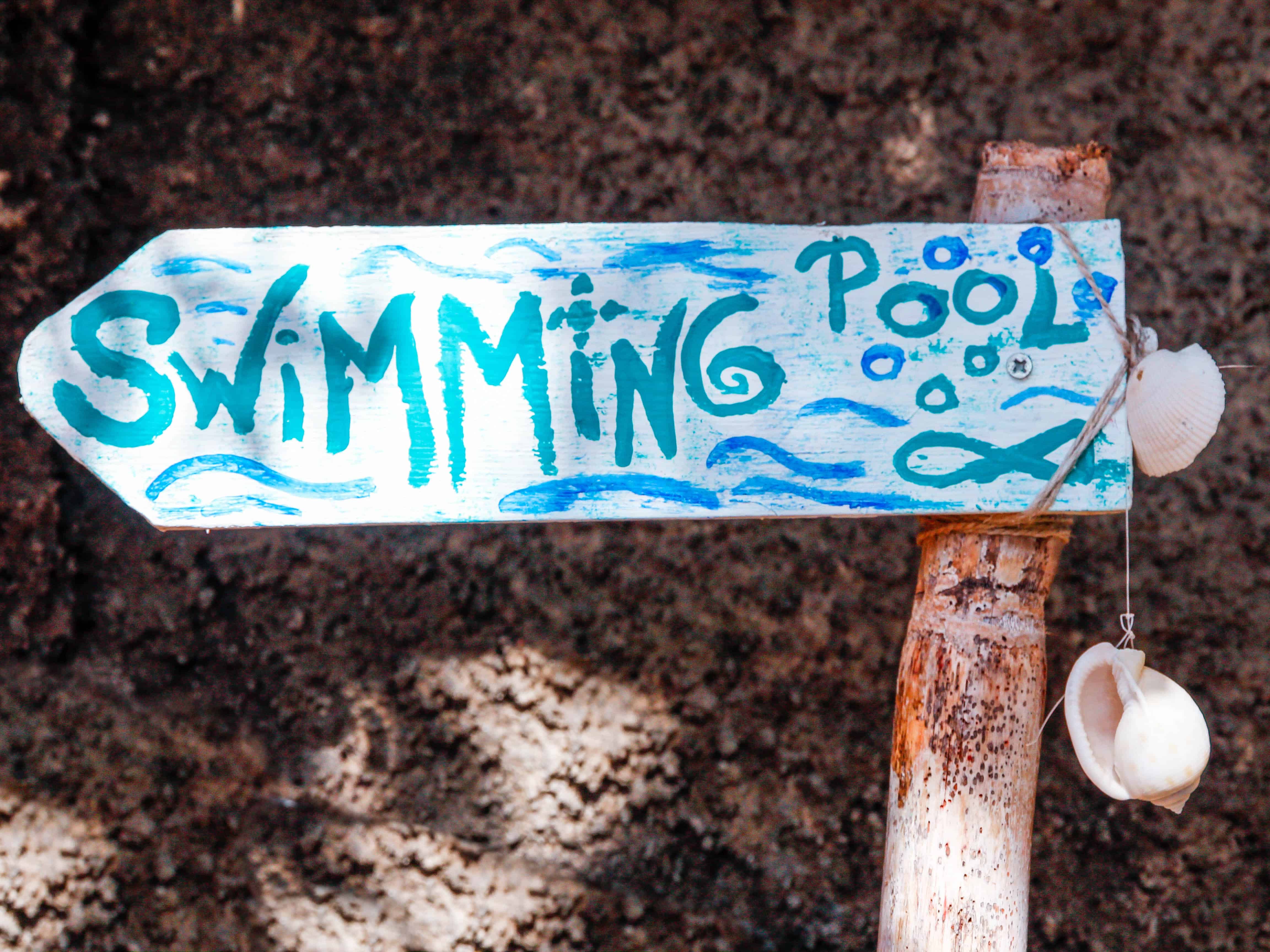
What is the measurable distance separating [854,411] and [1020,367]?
132 mm

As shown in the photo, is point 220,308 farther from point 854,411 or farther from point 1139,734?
point 1139,734

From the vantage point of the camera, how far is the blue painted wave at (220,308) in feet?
2.27

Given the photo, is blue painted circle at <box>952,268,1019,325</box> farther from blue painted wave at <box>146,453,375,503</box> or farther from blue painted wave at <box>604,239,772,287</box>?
blue painted wave at <box>146,453,375,503</box>

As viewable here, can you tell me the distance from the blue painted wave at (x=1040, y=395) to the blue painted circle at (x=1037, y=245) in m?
0.10

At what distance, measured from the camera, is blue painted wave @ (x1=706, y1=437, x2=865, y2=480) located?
68 centimetres

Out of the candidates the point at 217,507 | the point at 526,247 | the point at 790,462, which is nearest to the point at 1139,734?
the point at 790,462

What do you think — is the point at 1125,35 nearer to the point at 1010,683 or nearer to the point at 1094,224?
the point at 1094,224

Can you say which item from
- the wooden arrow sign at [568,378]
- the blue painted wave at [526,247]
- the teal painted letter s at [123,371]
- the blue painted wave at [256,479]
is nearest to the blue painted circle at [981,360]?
the wooden arrow sign at [568,378]

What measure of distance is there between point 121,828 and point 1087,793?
137 centimetres

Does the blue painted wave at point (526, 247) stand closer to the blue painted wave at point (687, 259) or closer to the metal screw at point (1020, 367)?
the blue painted wave at point (687, 259)

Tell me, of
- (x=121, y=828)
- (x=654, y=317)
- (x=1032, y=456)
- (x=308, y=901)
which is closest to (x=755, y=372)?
(x=654, y=317)

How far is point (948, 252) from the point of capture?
2.30ft

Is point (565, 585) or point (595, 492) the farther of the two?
point (565, 585)

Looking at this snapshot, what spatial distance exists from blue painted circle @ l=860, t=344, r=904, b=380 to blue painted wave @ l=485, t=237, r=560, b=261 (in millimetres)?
252
